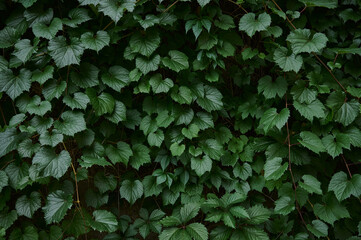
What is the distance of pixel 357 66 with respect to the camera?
2123mm

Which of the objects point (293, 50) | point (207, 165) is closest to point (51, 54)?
point (207, 165)

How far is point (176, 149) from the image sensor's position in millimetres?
1812

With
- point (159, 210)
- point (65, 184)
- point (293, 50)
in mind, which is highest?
point (293, 50)

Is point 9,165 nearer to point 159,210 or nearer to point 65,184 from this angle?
point 65,184

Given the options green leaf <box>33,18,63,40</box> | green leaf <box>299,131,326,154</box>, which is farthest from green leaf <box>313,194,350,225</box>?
green leaf <box>33,18,63,40</box>

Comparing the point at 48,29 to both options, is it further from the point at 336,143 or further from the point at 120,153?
the point at 336,143

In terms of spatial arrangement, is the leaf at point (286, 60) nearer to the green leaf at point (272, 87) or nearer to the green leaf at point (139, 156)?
the green leaf at point (272, 87)

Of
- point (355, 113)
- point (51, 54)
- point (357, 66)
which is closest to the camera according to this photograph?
point (51, 54)

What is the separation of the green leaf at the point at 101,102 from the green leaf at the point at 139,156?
287 millimetres

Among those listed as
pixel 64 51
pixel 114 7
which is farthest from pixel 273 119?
pixel 64 51

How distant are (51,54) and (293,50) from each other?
4.29 ft

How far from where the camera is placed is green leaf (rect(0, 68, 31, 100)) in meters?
1.70

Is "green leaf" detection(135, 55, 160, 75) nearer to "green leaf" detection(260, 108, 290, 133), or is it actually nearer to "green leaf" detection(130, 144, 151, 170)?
"green leaf" detection(130, 144, 151, 170)

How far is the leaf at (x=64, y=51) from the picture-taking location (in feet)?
5.35
